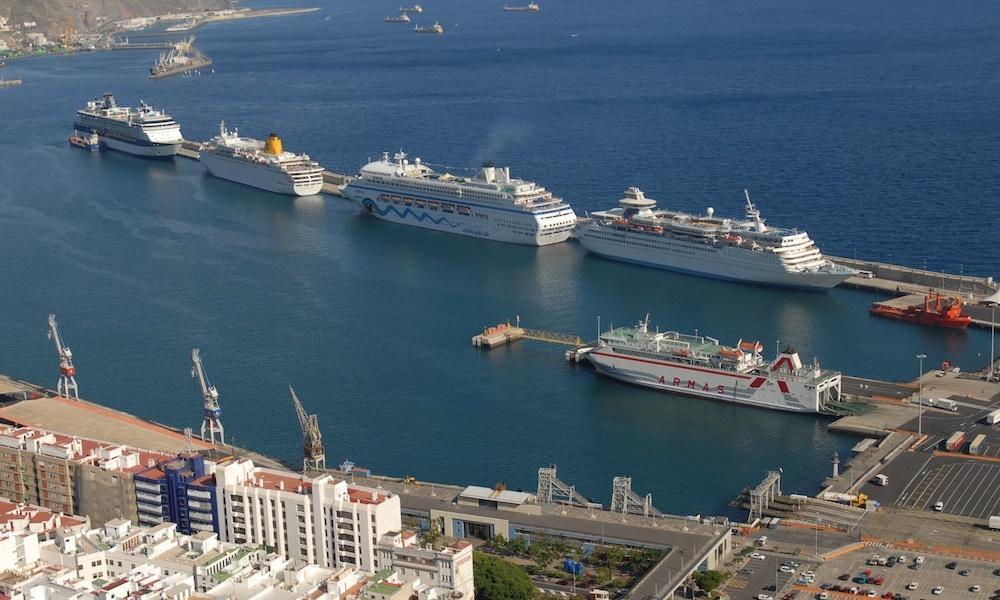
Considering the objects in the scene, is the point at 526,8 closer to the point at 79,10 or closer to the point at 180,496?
the point at 79,10

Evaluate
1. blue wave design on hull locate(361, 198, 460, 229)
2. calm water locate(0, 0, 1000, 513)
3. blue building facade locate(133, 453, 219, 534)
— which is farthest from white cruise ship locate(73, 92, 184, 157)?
blue building facade locate(133, 453, 219, 534)

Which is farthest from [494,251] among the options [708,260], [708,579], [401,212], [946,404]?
[708,579]

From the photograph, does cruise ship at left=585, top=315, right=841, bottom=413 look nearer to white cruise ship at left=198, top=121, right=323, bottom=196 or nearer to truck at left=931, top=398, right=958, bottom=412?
truck at left=931, top=398, right=958, bottom=412

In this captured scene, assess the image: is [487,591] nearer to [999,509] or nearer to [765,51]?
[999,509]

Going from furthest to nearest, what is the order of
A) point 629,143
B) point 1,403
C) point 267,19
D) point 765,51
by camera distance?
point 267,19
point 765,51
point 629,143
point 1,403

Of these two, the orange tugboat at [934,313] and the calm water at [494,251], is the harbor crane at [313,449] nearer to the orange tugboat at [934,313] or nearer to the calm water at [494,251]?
the calm water at [494,251]

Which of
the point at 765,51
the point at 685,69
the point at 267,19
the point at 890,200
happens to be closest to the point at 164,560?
the point at 890,200

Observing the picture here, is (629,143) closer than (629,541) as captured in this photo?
No
